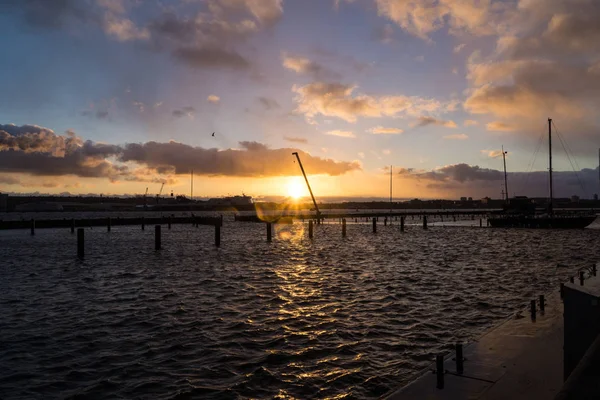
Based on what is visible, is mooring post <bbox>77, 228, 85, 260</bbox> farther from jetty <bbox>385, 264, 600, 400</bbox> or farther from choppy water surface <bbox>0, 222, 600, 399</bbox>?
jetty <bbox>385, 264, 600, 400</bbox>

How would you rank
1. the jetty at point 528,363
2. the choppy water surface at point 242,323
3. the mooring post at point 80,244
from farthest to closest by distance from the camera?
the mooring post at point 80,244
the choppy water surface at point 242,323
the jetty at point 528,363

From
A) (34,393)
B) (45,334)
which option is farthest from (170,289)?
(34,393)

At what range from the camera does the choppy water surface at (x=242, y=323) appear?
9.84 metres

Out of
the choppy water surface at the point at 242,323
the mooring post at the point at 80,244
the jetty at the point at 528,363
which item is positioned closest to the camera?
the jetty at the point at 528,363

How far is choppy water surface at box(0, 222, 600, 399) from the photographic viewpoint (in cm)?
984

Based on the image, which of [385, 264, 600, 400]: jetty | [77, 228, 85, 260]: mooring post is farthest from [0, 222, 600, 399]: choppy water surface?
[77, 228, 85, 260]: mooring post

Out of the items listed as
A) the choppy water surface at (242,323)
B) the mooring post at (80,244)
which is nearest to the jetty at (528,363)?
the choppy water surface at (242,323)

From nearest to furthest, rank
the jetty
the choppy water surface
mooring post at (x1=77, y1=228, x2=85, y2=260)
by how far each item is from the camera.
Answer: the jetty, the choppy water surface, mooring post at (x1=77, y1=228, x2=85, y2=260)

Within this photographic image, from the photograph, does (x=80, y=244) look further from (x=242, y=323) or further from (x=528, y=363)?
(x=528, y=363)

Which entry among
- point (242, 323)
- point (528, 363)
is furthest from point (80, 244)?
point (528, 363)

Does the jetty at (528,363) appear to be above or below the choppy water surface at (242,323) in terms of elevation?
above

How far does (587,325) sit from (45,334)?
15260 millimetres

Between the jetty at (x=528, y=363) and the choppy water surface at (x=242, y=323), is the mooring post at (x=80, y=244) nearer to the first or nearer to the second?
the choppy water surface at (x=242, y=323)

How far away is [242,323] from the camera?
14.7m
